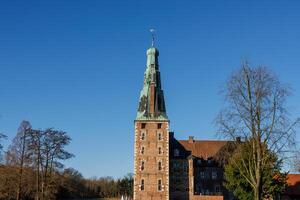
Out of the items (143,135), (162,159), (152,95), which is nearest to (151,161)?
(162,159)

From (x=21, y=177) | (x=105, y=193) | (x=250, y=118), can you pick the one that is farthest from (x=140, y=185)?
(x=105, y=193)

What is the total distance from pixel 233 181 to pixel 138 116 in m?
19.7

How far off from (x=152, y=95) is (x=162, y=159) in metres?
9.70

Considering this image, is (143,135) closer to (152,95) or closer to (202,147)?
(152,95)

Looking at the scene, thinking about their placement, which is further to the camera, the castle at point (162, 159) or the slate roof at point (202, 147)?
the slate roof at point (202, 147)

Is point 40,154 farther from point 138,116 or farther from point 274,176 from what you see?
point 274,176

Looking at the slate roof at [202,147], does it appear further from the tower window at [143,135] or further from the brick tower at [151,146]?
the tower window at [143,135]

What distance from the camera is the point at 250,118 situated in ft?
69.8

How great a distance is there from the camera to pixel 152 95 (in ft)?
190

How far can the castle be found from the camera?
54625mm

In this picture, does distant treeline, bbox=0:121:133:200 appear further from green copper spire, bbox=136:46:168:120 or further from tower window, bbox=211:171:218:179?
tower window, bbox=211:171:218:179

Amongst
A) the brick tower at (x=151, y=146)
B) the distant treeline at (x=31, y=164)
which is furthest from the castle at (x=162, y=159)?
the distant treeline at (x=31, y=164)

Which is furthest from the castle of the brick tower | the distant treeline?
the distant treeline

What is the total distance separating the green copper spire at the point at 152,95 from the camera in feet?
188
